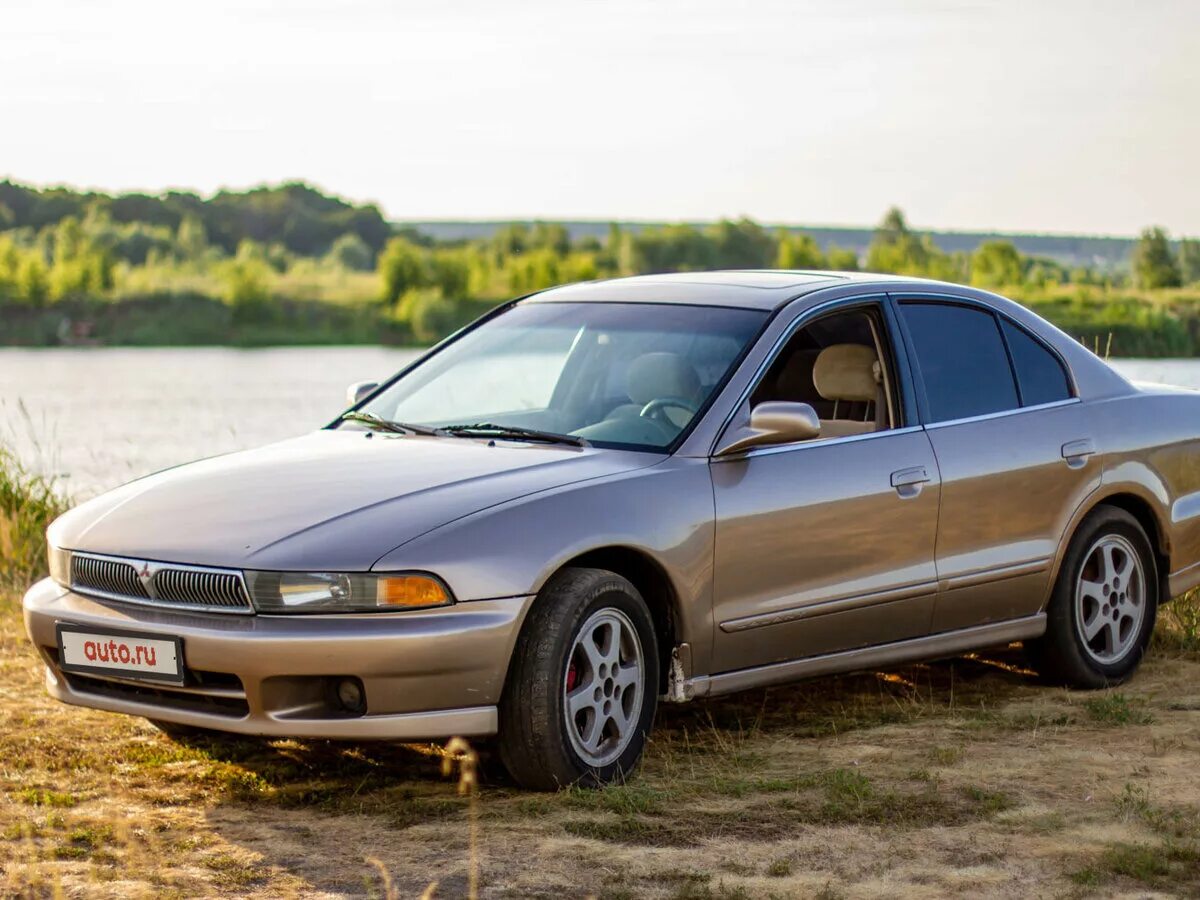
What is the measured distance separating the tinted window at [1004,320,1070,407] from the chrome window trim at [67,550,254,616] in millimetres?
3423

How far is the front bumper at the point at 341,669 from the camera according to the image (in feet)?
15.9

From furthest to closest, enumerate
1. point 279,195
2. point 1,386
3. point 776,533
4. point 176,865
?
point 279,195 → point 1,386 → point 776,533 → point 176,865

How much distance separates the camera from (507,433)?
5945 mm

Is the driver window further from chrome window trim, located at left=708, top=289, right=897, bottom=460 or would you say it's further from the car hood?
the car hood

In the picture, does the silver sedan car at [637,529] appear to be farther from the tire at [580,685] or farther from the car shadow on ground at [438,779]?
the car shadow on ground at [438,779]

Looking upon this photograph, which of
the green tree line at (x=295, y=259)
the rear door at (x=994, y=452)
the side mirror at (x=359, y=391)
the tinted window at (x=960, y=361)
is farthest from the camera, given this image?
the green tree line at (x=295, y=259)

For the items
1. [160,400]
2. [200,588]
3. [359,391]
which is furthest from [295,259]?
[200,588]

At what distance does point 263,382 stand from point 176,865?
43.5 meters

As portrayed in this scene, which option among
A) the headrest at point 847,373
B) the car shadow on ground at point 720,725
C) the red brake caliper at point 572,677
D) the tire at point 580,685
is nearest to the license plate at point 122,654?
the car shadow on ground at point 720,725

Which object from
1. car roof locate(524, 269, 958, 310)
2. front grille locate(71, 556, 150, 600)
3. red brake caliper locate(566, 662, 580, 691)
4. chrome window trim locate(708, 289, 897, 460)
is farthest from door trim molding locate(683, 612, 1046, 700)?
front grille locate(71, 556, 150, 600)

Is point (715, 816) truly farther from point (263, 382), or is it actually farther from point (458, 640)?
point (263, 382)

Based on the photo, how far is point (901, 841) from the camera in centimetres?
488

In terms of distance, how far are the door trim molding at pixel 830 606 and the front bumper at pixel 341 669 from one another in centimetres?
98

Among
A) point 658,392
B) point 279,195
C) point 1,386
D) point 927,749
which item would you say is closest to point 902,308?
point 658,392
